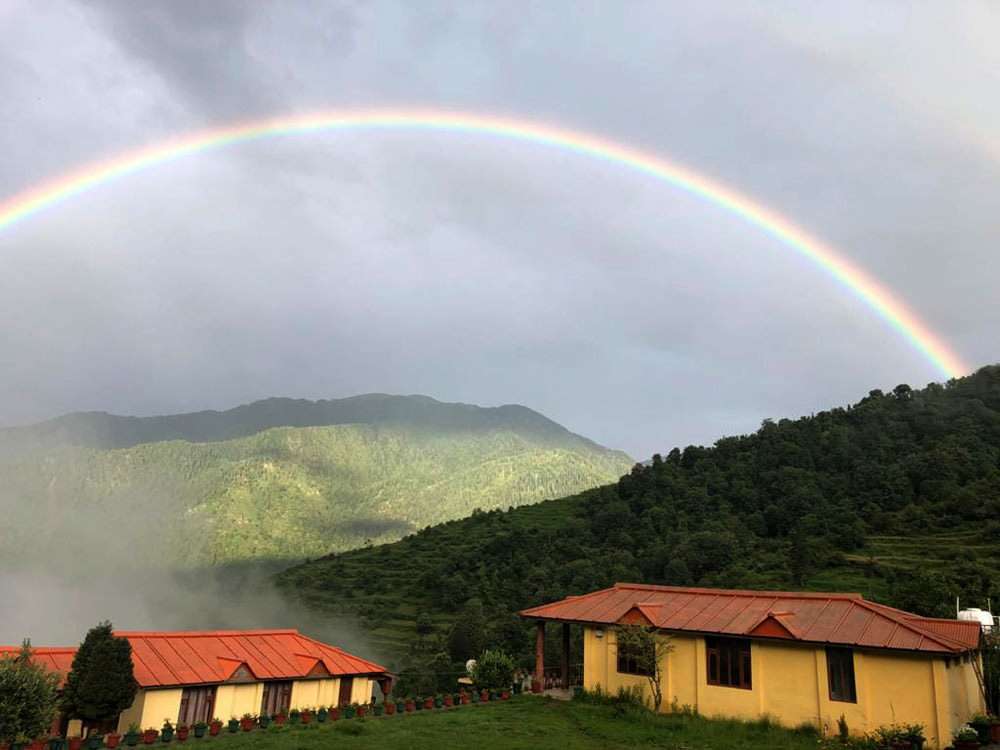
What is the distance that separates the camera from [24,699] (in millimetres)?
19750

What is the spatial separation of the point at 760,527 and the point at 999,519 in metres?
21.4

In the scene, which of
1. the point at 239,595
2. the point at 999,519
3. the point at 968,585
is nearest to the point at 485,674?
the point at 968,585

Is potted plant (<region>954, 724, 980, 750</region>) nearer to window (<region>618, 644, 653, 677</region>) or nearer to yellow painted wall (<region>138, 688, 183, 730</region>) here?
window (<region>618, 644, 653, 677</region>)

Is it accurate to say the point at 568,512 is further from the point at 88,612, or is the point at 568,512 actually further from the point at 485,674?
the point at 88,612

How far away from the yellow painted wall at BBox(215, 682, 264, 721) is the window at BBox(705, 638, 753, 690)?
17610 mm

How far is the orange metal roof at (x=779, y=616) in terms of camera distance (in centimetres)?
1972

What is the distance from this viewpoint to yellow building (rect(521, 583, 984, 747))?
1906 cm

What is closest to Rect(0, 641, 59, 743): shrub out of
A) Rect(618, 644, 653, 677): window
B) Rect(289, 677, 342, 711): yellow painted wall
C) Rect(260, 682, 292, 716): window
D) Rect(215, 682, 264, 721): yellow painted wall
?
Rect(215, 682, 264, 721): yellow painted wall

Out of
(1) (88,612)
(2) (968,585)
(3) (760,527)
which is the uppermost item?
(3) (760,527)

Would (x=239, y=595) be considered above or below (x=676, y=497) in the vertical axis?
below

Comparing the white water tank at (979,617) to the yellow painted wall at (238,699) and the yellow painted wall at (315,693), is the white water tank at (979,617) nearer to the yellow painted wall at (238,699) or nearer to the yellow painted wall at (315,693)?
the yellow painted wall at (315,693)

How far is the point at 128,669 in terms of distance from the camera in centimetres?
2386

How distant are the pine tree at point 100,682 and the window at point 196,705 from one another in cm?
290

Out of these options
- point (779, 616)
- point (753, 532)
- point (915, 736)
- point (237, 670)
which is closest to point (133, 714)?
point (237, 670)
